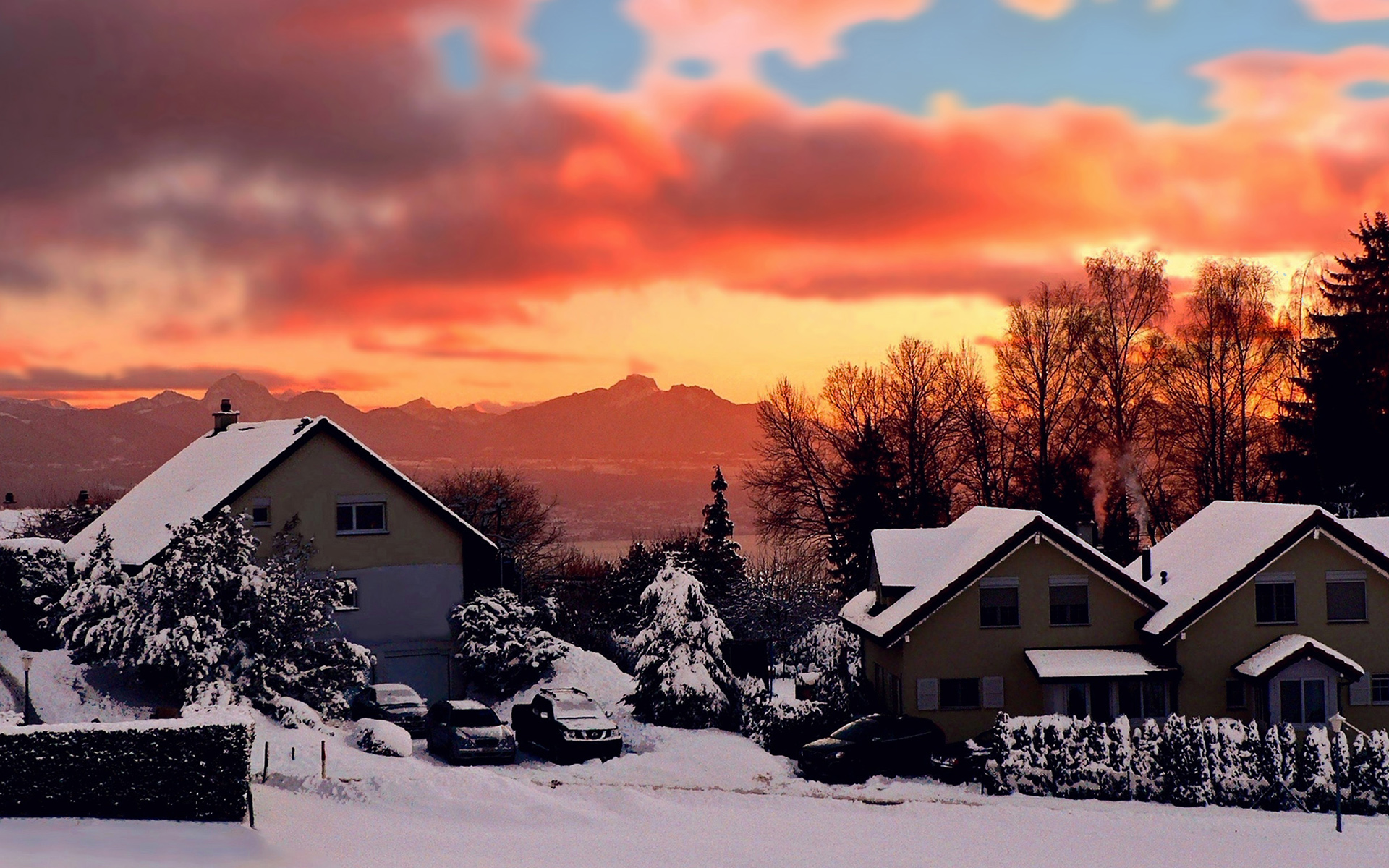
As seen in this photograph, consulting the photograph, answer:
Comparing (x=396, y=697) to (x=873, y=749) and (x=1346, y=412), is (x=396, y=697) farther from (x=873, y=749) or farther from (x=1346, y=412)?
(x=1346, y=412)

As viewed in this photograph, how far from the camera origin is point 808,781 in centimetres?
3331

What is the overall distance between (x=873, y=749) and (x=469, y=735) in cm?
1089

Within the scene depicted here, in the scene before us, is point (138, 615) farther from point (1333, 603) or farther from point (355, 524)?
point (1333, 603)

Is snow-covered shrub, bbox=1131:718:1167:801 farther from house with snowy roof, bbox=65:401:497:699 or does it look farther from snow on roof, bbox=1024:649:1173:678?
house with snowy roof, bbox=65:401:497:699

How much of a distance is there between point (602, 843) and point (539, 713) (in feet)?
38.0

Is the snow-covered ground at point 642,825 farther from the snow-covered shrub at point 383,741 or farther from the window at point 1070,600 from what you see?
the window at point 1070,600

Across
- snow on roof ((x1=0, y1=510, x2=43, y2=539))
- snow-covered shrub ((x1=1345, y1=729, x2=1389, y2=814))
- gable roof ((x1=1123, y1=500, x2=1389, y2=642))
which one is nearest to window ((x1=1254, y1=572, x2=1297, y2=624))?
gable roof ((x1=1123, y1=500, x2=1389, y2=642))

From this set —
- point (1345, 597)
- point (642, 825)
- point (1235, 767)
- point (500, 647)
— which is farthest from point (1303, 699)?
point (500, 647)

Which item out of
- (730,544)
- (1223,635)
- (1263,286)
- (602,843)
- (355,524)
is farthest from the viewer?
(730,544)

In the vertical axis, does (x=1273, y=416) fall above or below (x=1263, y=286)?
below

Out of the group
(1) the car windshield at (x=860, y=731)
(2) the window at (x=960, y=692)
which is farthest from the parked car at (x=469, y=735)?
(2) the window at (x=960, y=692)

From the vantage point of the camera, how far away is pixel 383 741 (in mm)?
31203

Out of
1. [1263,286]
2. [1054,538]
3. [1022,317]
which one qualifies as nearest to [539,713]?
[1054,538]

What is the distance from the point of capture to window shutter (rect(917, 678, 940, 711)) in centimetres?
3778
